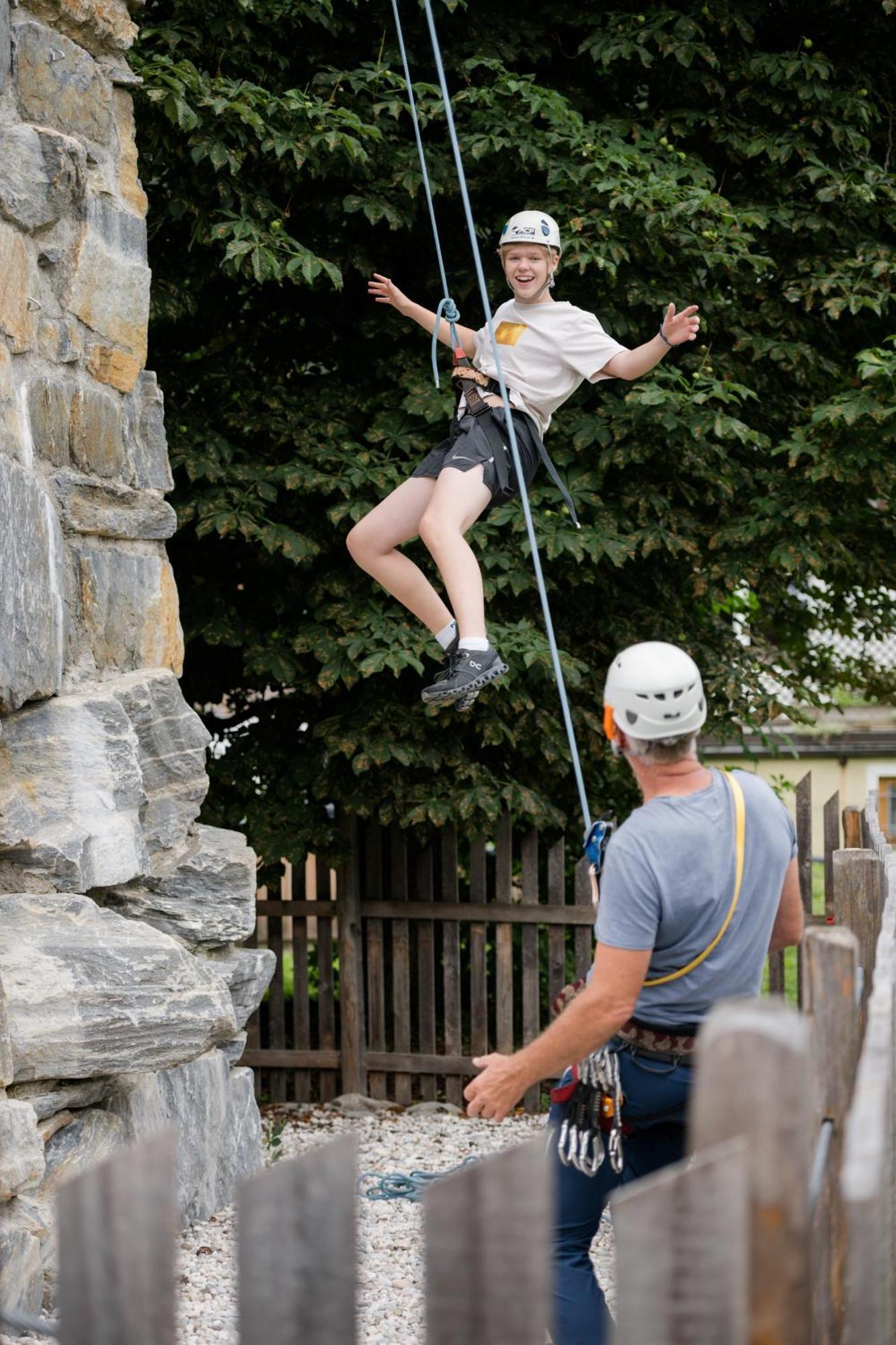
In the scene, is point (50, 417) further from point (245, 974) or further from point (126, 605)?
point (245, 974)

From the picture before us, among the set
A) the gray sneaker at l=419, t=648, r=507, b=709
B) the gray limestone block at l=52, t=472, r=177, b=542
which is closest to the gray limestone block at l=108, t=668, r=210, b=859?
the gray limestone block at l=52, t=472, r=177, b=542

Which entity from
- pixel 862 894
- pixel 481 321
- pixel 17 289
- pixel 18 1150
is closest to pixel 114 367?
pixel 17 289

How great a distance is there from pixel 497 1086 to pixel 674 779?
0.66m

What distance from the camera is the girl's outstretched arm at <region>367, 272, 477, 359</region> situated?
4.93 meters

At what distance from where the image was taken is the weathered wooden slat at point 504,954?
305 inches

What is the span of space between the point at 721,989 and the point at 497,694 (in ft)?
13.4

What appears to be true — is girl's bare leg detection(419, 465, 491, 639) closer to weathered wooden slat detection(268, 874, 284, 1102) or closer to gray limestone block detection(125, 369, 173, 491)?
gray limestone block detection(125, 369, 173, 491)

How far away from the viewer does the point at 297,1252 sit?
1510 mm

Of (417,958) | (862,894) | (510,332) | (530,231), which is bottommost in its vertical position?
(417,958)

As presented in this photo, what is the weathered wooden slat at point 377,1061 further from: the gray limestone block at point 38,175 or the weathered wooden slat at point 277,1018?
the gray limestone block at point 38,175

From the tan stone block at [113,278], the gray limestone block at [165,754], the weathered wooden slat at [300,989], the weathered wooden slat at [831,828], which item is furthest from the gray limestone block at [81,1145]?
the weathered wooden slat at [831,828]

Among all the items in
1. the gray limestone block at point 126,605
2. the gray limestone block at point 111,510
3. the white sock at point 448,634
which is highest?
the gray limestone block at point 111,510

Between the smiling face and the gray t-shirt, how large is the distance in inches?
92.4

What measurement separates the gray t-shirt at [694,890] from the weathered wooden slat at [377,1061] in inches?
201
